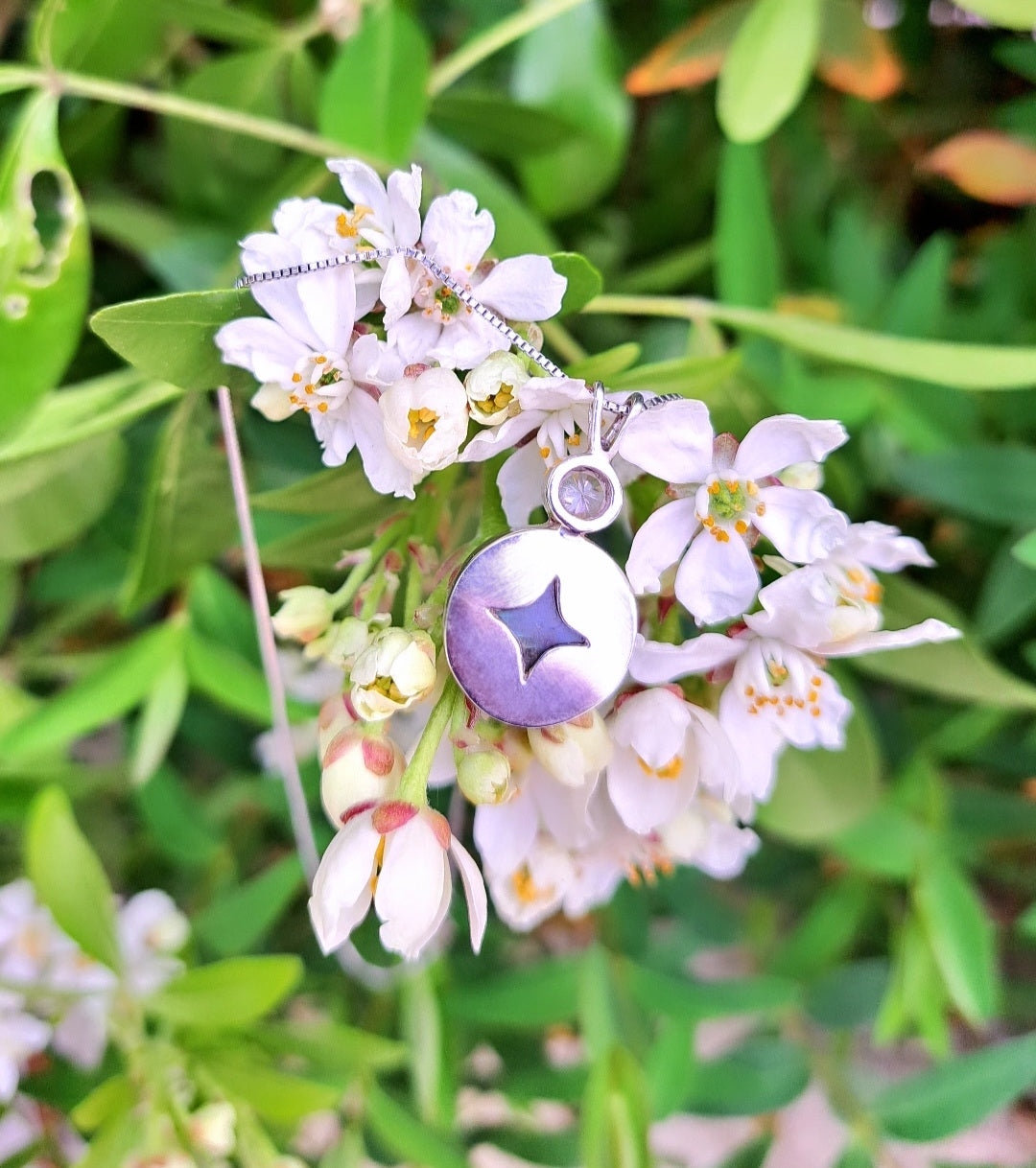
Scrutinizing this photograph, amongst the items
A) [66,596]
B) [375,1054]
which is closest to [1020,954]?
[375,1054]

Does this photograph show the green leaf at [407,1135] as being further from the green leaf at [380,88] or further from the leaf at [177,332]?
the green leaf at [380,88]

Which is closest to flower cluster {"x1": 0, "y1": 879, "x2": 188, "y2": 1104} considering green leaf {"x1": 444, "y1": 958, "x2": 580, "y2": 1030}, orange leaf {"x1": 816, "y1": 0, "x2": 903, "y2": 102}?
green leaf {"x1": 444, "y1": 958, "x2": 580, "y2": 1030}

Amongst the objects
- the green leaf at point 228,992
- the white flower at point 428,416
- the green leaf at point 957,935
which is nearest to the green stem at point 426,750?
the white flower at point 428,416

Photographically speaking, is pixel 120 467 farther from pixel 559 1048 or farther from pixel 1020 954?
pixel 1020 954

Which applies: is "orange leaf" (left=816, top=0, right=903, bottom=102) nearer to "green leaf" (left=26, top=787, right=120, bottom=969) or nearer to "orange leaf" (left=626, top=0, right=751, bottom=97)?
"orange leaf" (left=626, top=0, right=751, bottom=97)

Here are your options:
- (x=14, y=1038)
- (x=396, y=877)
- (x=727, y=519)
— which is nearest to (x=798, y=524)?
(x=727, y=519)

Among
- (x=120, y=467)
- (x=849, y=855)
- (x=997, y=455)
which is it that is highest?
(x=997, y=455)
